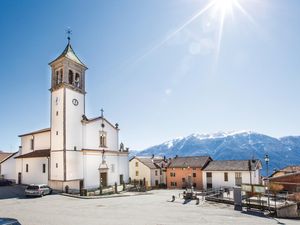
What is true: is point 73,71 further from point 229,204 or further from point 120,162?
point 229,204

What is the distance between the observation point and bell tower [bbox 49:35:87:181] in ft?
106

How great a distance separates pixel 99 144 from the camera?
37.5 meters

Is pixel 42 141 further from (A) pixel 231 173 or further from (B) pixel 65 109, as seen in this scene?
(A) pixel 231 173

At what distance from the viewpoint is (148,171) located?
63125 mm

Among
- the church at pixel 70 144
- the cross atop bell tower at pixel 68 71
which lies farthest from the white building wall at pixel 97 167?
the cross atop bell tower at pixel 68 71

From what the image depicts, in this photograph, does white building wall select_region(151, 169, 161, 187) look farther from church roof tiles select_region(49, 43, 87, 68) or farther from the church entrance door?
church roof tiles select_region(49, 43, 87, 68)

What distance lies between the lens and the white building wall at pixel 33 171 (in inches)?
1350

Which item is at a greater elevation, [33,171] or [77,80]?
[77,80]

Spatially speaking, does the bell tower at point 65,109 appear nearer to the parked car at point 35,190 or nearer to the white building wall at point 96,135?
the white building wall at point 96,135

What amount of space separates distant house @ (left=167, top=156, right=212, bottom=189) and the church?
21.9m

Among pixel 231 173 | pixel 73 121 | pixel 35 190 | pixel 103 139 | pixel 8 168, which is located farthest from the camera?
pixel 231 173

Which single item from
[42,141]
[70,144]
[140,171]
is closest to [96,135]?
[70,144]

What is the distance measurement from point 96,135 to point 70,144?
4993mm

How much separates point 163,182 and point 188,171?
11.6 metres
